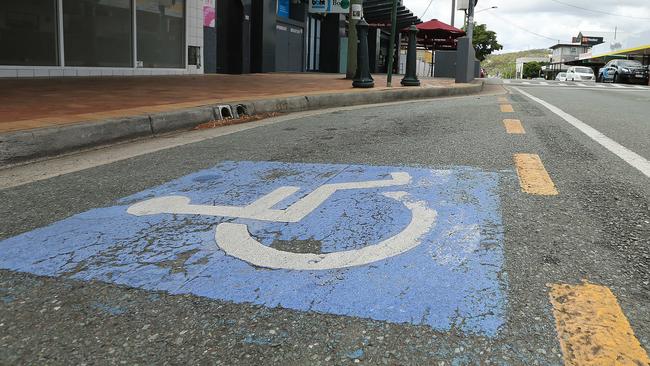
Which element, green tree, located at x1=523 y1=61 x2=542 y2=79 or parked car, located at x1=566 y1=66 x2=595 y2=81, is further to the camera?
green tree, located at x1=523 y1=61 x2=542 y2=79

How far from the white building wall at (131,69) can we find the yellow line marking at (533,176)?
968 cm

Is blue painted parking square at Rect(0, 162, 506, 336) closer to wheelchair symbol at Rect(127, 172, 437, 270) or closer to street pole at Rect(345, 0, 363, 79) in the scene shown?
wheelchair symbol at Rect(127, 172, 437, 270)

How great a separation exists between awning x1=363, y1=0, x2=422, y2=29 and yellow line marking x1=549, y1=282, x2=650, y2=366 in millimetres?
20929

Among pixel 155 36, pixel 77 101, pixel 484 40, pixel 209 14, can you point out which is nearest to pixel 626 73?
pixel 209 14

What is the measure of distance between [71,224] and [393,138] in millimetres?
3629

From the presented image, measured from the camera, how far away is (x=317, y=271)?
2217 millimetres

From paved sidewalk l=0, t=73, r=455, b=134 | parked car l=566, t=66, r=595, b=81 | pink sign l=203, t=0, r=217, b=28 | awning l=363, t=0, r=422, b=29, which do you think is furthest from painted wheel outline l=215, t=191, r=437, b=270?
parked car l=566, t=66, r=595, b=81

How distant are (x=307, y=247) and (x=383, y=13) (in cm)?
2292

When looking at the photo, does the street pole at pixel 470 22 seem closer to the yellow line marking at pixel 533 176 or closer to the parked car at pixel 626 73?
the yellow line marking at pixel 533 176

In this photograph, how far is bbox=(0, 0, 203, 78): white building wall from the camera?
10.5 metres

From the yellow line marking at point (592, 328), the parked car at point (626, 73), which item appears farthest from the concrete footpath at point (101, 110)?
the parked car at point (626, 73)

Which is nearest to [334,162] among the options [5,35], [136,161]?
[136,161]

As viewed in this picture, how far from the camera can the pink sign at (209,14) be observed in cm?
1612

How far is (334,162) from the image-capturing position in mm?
4480
